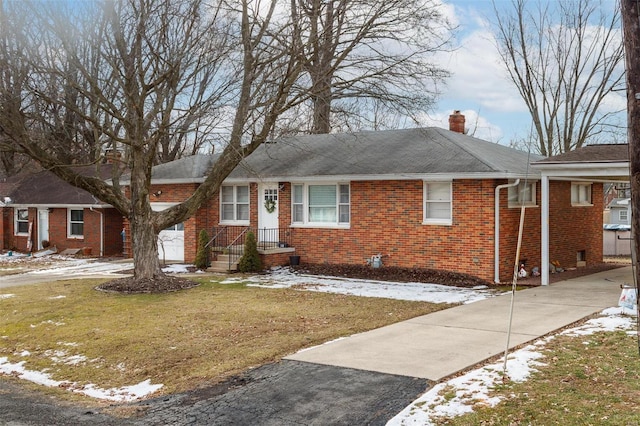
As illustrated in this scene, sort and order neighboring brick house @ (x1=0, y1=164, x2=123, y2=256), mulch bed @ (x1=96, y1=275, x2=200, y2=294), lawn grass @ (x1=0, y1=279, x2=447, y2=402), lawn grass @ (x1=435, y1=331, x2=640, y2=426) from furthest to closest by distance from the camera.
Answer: neighboring brick house @ (x1=0, y1=164, x2=123, y2=256)
mulch bed @ (x1=96, y1=275, x2=200, y2=294)
lawn grass @ (x1=0, y1=279, x2=447, y2=402)
lawn grass @ (x1=435, y1=331, x2=640, y2=426)

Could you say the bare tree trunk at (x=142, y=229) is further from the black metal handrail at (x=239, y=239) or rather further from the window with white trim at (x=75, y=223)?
the window with white trim at (x=75, y=223)

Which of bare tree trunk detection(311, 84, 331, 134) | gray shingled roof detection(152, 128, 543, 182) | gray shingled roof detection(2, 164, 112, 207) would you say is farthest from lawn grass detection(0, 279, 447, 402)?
gray shingled roof detection(2, 164, 112, 207)

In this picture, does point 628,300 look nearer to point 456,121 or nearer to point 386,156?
point 386,156

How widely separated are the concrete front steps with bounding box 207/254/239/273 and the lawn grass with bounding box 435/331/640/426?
40.1 ft

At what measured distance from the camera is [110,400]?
7.73m

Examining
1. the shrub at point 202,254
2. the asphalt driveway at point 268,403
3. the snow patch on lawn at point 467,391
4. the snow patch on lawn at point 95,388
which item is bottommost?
the snow patch on lawn at point 95,388

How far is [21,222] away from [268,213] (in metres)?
15.2

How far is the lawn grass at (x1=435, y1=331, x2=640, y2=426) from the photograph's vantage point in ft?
19.9

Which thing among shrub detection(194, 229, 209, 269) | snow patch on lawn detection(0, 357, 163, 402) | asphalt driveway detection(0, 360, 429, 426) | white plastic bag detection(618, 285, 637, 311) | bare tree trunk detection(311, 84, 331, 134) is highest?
bare tree trunk detection(311, 84, 331, 134)

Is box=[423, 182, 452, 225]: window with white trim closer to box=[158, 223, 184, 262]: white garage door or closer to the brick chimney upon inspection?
the brick chimney

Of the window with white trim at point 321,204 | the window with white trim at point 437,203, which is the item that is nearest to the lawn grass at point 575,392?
the window with white trim at point 437,203

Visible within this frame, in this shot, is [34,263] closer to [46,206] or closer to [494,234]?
[46,206]

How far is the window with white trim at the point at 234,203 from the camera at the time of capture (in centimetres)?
2172

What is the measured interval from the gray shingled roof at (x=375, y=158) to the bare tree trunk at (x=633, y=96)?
11154 mm
